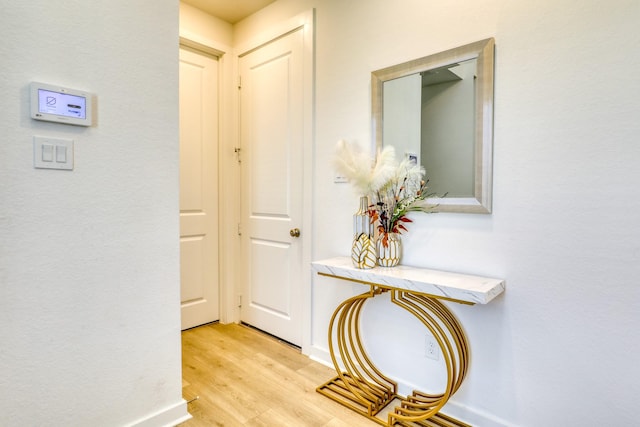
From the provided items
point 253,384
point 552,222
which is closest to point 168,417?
point 253,384

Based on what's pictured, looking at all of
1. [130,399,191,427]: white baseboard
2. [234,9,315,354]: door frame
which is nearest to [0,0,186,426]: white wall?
[130,399,191,427]: white baseboard

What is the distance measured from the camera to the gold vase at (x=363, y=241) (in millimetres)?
1860

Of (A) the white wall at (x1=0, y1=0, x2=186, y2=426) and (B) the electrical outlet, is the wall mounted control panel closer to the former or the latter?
(A) the white wall at (x1=0, y1=0, x2=186, y2=426)

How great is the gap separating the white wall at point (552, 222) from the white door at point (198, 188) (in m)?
1.67

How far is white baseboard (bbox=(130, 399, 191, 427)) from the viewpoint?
165 centimetres

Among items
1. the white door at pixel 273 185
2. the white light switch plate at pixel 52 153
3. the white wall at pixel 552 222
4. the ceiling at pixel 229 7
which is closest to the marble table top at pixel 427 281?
the white wall at pixel 552 222

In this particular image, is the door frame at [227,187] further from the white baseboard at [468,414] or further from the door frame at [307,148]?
the white baseboard at [468,414]

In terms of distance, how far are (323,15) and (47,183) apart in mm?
1810

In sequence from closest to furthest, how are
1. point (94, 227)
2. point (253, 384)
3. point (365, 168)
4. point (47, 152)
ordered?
point (47, 152) → point (94, 227) → point (365, 168) → point (253, 384)

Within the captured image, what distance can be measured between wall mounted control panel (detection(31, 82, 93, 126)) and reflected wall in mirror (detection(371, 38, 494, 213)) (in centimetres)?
138

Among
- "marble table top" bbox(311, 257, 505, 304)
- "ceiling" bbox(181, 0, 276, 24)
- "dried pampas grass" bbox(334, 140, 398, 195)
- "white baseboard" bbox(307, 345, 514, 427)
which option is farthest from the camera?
"ceiling" bbox(181, 0, 276, 24)

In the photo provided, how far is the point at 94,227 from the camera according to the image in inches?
58.5

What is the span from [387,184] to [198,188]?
1.69m

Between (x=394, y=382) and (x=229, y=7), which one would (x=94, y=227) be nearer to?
(x=394, y=382)
